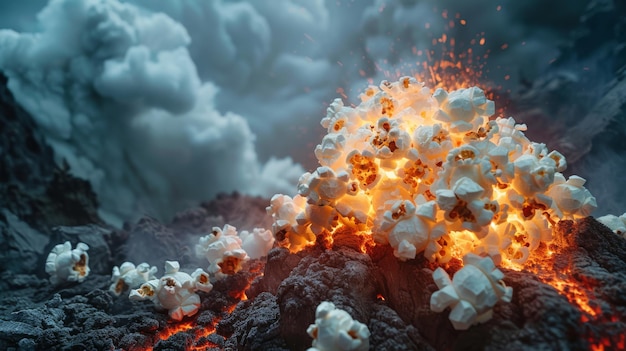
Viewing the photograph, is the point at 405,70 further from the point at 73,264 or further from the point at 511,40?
the point at 73,264

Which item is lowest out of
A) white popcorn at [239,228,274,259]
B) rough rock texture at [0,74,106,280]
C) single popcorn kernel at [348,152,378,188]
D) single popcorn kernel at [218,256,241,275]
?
single popcorn kernel at [218,256,241,275]

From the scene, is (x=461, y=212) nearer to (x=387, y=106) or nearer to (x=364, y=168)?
(x=364, y=168)

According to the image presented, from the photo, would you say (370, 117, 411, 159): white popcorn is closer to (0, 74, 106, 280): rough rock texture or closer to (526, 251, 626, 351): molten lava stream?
(526, 251, 626, 351): molten lava stream

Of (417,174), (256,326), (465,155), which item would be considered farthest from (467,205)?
(256,326)

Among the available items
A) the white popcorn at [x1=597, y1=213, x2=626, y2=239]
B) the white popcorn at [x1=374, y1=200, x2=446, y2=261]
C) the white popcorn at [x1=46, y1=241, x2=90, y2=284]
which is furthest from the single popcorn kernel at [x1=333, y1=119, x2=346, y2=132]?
the white popcorn at [x1=46, y1=241, x2=90, y2=284]

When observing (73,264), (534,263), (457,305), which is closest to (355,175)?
(457,305)

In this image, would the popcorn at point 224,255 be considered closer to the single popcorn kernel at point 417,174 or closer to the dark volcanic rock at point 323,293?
the dark volcanic rock at point 323,293
